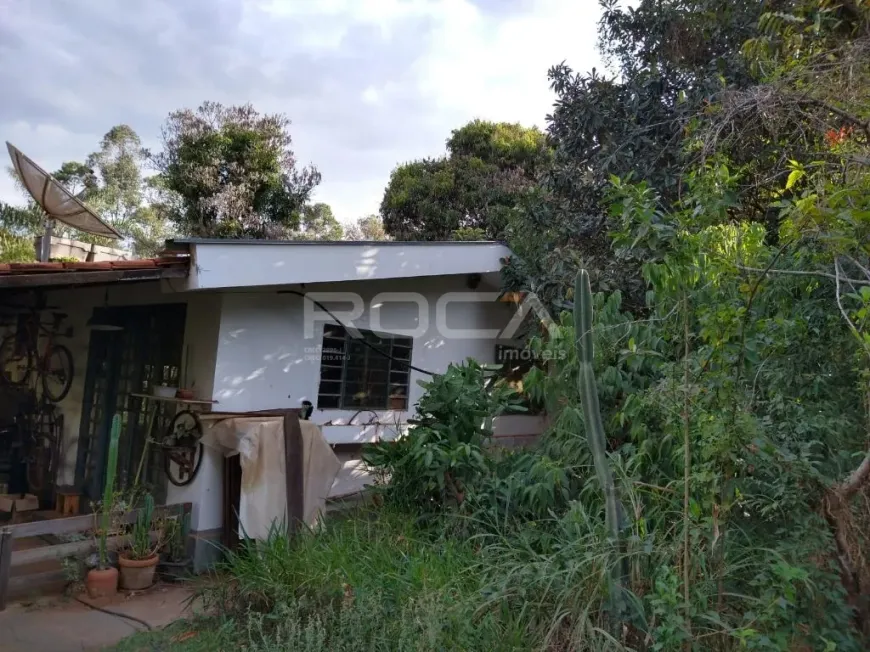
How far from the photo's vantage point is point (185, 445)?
7031 mm

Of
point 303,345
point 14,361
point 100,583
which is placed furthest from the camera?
point 14,361

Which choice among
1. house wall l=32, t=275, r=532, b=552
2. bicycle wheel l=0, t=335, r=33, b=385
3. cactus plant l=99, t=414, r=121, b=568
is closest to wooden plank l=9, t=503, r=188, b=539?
cactus plant l=99, t=414, r=121, b=568

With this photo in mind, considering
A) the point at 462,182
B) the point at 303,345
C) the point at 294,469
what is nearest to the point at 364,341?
the point at 303,345

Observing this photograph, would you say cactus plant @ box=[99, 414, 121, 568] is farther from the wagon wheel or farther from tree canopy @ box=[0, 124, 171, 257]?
tree canopy @ box=[0, 124, 171, 257]

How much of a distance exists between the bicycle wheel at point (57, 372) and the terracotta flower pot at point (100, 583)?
3.40 meters

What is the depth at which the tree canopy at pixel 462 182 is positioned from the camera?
55.6 feet

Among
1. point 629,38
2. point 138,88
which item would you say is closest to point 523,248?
point 629,38

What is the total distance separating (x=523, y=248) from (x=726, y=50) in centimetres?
303

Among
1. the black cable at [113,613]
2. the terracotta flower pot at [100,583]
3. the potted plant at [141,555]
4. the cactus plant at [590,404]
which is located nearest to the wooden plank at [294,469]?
the potted plant at [141,555]

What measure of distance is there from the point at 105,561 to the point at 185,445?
1.32m

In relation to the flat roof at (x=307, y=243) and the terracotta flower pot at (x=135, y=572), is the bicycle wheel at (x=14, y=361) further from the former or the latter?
the flat roof at (x=307, y=243)

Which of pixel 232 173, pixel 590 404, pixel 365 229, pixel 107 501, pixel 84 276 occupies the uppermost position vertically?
pixel 365 229

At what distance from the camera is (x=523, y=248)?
8.15 m

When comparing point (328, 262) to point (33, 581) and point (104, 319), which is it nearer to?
point (104, 319)
